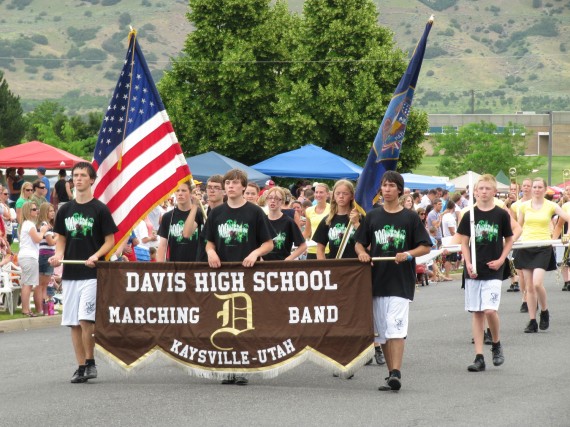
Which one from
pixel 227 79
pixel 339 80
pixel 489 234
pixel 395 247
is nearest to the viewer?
pixel 395 247

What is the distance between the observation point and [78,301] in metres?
10.5

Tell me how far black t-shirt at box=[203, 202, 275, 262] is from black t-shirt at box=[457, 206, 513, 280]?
2.26m

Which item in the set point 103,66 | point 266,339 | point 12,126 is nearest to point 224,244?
point 266,339

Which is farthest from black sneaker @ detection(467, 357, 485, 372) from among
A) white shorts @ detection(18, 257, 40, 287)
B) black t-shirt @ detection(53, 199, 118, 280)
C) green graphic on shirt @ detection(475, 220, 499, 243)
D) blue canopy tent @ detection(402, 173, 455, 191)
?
blue canopy tent @ detection(402, 173, 455, 191)

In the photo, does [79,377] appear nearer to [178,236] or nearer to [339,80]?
[178,236]

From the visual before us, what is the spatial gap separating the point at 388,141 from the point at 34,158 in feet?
49.8

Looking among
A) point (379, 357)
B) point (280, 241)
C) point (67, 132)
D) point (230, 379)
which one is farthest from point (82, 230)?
point (67, 132)

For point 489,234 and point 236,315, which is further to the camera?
point 489,234

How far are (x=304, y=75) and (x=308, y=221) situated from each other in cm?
3489

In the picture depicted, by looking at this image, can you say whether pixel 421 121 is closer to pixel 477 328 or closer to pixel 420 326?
pixel 420 326

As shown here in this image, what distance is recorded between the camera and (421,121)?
49.0m

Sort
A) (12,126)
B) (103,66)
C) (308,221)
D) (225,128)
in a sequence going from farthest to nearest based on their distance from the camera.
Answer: (103,66), (12,126), (225,128), (308,221)

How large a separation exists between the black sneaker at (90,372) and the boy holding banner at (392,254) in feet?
8.38

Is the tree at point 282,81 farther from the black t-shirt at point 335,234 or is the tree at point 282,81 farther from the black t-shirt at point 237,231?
the black t-shirt at point 237,231
